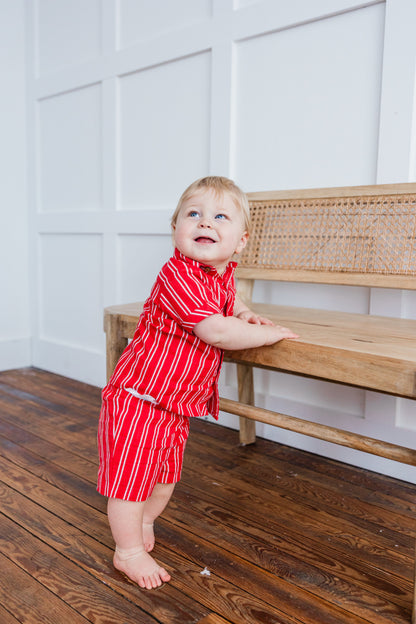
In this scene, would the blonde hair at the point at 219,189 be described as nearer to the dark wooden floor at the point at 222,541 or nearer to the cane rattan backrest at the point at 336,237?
the cane rattan backrest at the point at 336,237

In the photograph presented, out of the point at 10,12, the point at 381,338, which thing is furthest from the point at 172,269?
the point at 10,12

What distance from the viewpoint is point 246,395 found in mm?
1676

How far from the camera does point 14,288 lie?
267 centimetres

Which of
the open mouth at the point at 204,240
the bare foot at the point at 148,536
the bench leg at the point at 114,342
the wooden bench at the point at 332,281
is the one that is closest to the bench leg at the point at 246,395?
the wooden bench at the point at 332,281

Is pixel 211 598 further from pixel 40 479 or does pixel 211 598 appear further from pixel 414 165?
pixel 414 165

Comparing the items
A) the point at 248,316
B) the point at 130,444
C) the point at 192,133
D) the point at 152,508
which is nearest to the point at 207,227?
the point at 248,316

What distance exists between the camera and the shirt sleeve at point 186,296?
1.02m

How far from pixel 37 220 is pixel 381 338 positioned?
2035mm

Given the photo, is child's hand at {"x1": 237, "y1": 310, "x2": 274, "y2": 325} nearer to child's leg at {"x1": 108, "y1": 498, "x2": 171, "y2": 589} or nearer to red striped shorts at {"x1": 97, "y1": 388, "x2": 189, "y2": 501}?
red striped shorts at {"x1": 97, "y1": 388, "x2": 189, "y2": 501}

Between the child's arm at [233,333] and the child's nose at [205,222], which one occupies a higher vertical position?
the child's nose at [205,222]

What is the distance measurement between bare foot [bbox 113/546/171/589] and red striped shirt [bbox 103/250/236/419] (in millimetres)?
280

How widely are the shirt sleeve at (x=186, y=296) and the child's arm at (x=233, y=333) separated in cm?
2

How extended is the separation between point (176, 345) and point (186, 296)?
0.34 feet

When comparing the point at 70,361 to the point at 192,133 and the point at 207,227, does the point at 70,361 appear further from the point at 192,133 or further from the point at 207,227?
the point at 207,227
